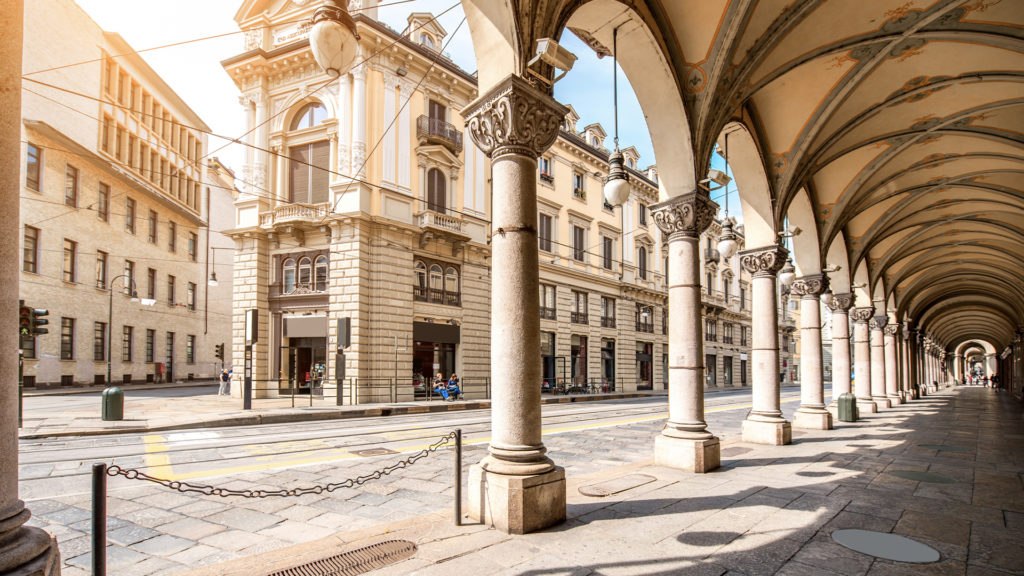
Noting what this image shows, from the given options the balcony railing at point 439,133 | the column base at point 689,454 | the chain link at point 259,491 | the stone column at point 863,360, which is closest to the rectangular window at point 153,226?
the balcony railing at point 439,133

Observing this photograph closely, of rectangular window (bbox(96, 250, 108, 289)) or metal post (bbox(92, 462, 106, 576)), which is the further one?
rectangular window (bbox(96, 250, 108, 289))

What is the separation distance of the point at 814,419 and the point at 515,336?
10302mm

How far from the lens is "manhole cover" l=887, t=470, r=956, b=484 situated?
6.96 meters

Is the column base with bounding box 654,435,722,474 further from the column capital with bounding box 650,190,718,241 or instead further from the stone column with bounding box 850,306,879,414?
the stone column with bounding box 850,306,879,414

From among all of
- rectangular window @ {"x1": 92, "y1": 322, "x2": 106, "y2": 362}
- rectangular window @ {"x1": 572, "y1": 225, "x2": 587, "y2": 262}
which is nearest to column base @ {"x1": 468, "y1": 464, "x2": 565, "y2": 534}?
rectangular window @ {"x1": 572, "y1": 225, "x2": 587, "y2": 262}

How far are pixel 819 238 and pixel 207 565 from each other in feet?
46.3

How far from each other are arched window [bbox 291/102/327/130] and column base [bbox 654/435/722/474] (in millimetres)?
20576

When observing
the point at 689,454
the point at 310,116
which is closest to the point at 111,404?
the point at 689,454

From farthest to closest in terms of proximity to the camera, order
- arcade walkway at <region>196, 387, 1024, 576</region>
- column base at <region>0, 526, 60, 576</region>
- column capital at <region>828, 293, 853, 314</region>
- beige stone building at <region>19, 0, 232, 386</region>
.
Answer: beige stone building at <region>19, 0, 232, 386</region> < column capital at <region>828, 293, 853, 314</region> < arcade walkway at <region>196, 387, 1024, 576</region> < column base at <region>0, 526, 60, 576</region>

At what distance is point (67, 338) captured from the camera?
2761 centimetres

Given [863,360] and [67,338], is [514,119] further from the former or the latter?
[67,338]

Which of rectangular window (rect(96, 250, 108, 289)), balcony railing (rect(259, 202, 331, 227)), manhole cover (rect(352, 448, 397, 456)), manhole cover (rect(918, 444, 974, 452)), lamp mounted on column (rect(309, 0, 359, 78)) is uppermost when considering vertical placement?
balcony railing (rect(259, 202, 331, 227))

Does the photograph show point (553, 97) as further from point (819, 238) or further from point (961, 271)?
point (961, 271)

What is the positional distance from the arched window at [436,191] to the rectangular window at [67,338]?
1963 cm
